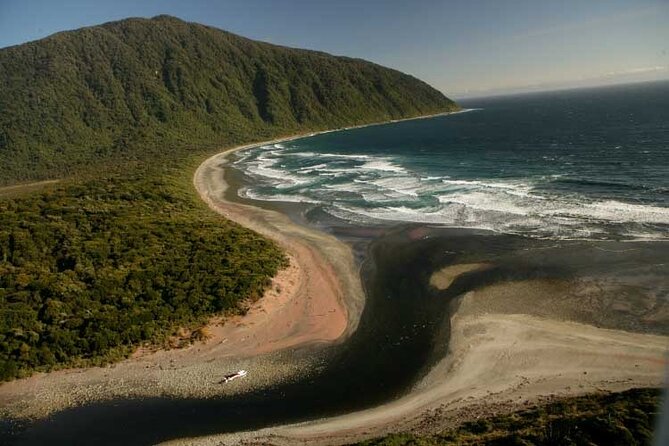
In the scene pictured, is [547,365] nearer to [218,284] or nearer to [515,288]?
[515,288]

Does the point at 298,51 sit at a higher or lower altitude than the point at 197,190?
higher

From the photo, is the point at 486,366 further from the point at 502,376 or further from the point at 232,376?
the point at 232,376

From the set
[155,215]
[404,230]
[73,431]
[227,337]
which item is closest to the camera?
[73,431]

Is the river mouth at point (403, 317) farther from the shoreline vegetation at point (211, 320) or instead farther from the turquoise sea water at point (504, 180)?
the turquoise sea water at point (504, 180)

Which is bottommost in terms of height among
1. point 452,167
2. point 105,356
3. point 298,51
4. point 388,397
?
point 388,397

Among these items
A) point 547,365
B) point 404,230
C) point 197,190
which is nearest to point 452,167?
point 404,230

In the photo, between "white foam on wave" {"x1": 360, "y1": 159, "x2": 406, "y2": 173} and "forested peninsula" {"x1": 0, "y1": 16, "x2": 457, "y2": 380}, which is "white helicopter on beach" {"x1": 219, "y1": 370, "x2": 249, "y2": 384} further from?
"white foam on wave" {"x1": 360, "y1": 159, "x2": 406, "y2": 173}

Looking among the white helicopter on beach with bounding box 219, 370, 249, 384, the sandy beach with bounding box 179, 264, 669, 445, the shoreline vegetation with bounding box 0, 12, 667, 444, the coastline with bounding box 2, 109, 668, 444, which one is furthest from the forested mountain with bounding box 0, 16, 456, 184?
the sandy beach with bounding box 179, 264, 669, 445
